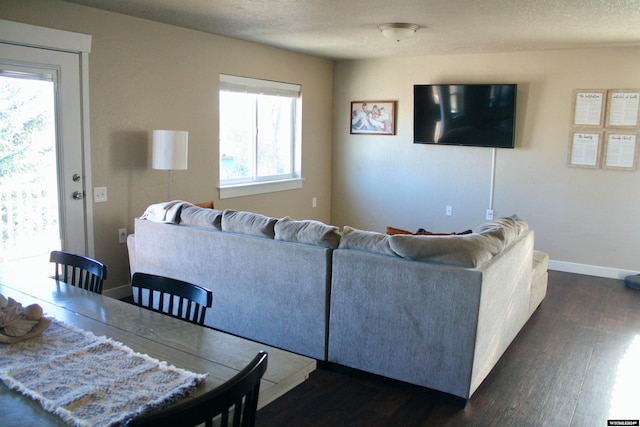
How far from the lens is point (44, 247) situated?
407 cm

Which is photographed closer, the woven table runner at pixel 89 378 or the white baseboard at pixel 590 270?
the woven table runner at pixel 89 378

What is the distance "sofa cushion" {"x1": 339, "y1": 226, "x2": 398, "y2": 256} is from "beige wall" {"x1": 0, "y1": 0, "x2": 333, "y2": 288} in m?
2.29

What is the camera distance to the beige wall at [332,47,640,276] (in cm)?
550

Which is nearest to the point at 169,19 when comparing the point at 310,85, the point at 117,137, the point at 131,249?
the point at 117,137

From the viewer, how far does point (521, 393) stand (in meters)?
3.09

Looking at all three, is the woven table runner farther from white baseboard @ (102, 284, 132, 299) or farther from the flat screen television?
the flat screen television

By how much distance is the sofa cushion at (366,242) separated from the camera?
3041 mm

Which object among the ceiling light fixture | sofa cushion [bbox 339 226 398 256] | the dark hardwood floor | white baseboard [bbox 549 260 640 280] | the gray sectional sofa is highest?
the ceiling light fixture

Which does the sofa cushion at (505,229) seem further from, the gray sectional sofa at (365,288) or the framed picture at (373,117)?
the framed picture at (373,117)

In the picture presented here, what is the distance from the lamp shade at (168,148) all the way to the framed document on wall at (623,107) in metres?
4.16

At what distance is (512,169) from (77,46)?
4.50m

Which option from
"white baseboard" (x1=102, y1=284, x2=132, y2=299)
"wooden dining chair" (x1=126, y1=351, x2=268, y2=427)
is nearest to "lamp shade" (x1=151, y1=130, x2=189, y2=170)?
"white baseboard" (x1=102, y1=284, x2=132, y2=299)

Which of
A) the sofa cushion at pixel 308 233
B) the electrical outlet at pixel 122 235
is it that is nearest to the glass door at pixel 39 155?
the electrical outlet at pixel 122 235

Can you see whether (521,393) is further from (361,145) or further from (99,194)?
(361,145)
